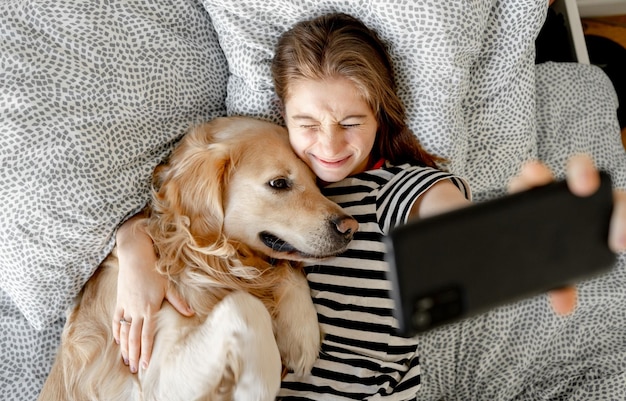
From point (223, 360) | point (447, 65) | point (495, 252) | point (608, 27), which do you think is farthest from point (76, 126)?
point (608, 27)

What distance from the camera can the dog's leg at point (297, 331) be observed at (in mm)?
1541

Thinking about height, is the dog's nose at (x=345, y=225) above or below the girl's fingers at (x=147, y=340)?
above

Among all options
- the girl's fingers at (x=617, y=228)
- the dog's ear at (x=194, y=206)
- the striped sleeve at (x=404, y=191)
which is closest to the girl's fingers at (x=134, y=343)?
the dog's ear at (x=194, y=206)

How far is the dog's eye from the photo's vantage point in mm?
1560

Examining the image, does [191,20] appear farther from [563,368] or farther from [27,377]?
[563,368]

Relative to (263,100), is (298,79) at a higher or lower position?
higher

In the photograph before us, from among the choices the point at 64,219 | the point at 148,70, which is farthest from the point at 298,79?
the point at 64,219

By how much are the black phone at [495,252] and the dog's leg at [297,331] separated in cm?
61

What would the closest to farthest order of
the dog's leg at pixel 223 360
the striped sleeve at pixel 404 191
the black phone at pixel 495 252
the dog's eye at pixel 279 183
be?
the black phone at pixel 495 252, the dog's leg at pixel 223 360, the striped sleeve at pixel 404 191, the dog's eye at pixel 279 183

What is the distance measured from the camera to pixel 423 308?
97cm

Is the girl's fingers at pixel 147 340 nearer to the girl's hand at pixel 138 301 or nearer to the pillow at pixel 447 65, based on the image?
the girl's hand at pixel 138 301

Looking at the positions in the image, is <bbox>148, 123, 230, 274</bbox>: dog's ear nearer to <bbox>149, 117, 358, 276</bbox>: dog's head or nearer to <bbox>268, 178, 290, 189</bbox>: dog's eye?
<bbox>149, 117, 358, 276</bbox>: dog's head

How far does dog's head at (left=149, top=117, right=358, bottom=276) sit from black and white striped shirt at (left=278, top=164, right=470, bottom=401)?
10 centimetres

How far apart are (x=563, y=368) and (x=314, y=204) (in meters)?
1.01
